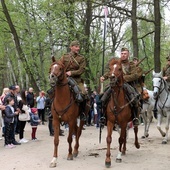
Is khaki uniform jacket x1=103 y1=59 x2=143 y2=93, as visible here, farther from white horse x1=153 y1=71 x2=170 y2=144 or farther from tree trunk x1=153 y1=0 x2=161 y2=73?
tree trunk x1=153 y1=0 x2=161 y2=73

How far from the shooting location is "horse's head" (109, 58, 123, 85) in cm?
903

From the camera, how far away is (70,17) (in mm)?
24984

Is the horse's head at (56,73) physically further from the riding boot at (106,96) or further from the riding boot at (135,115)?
the riding boot at (135,115)

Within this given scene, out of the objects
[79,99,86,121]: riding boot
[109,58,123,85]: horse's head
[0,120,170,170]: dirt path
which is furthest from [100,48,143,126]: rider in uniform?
[0,120,170,170]: dirt path

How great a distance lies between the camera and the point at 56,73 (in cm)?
916

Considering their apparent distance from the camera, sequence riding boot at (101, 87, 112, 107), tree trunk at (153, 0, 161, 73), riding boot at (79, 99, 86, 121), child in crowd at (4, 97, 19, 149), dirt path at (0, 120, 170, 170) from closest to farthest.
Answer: dirt path at (0, 120, 170, 170)
riding boot at (101, 87, 112, 107)
riding boot at (79, 99, 86, 121)
child in crowd at (4, 97, 19, 149)
tree trunk at (153, 0, 161, 73)

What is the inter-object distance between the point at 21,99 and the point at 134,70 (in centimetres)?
497

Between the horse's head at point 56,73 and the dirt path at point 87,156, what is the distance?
2.18 meters

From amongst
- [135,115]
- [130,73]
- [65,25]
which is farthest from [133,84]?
[65,25]

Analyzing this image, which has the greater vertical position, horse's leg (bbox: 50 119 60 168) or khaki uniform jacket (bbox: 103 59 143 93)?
khaki uniform jacket (bbox: 103 59 143 93)

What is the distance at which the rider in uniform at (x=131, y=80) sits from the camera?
10023 mm

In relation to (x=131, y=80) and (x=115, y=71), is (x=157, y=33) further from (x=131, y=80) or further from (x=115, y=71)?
(x=115, y=71)

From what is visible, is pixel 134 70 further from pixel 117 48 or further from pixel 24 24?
pixel 117 48

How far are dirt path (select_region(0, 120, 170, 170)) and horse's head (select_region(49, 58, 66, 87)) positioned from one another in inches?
85.9
